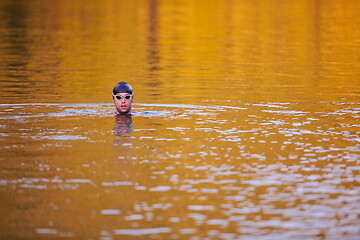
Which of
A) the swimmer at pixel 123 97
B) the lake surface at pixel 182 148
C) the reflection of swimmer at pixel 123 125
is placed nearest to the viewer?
the lake surface at pixel 182 148

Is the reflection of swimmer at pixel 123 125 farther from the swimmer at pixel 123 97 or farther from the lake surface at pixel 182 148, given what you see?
the swimmer at pixel 123 97

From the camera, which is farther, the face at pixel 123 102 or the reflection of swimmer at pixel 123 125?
the face at pixel 123 102

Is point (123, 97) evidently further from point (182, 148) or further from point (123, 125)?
point (182, 148)

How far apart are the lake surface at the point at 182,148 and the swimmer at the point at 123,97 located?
1.07 feet

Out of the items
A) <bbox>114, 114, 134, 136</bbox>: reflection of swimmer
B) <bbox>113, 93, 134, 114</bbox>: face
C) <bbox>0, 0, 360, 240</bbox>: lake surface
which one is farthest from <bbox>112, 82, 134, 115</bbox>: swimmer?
<bbox>0, 0, 360, 240</bbox>: lake surface

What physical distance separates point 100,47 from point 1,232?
3067cm

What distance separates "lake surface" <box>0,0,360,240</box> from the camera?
10273 mm

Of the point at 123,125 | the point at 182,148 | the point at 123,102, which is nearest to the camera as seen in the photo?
the point at 182,148

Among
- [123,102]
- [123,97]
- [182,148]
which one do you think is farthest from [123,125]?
[182,148]

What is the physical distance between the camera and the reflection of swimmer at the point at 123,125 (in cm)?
1629

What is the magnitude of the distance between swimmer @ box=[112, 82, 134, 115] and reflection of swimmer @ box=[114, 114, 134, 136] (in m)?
0.17

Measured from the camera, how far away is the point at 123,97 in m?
18.5

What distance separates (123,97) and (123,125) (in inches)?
60.3

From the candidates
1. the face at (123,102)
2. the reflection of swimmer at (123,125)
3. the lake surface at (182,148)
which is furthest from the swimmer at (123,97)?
the lake surface at (182,148)
